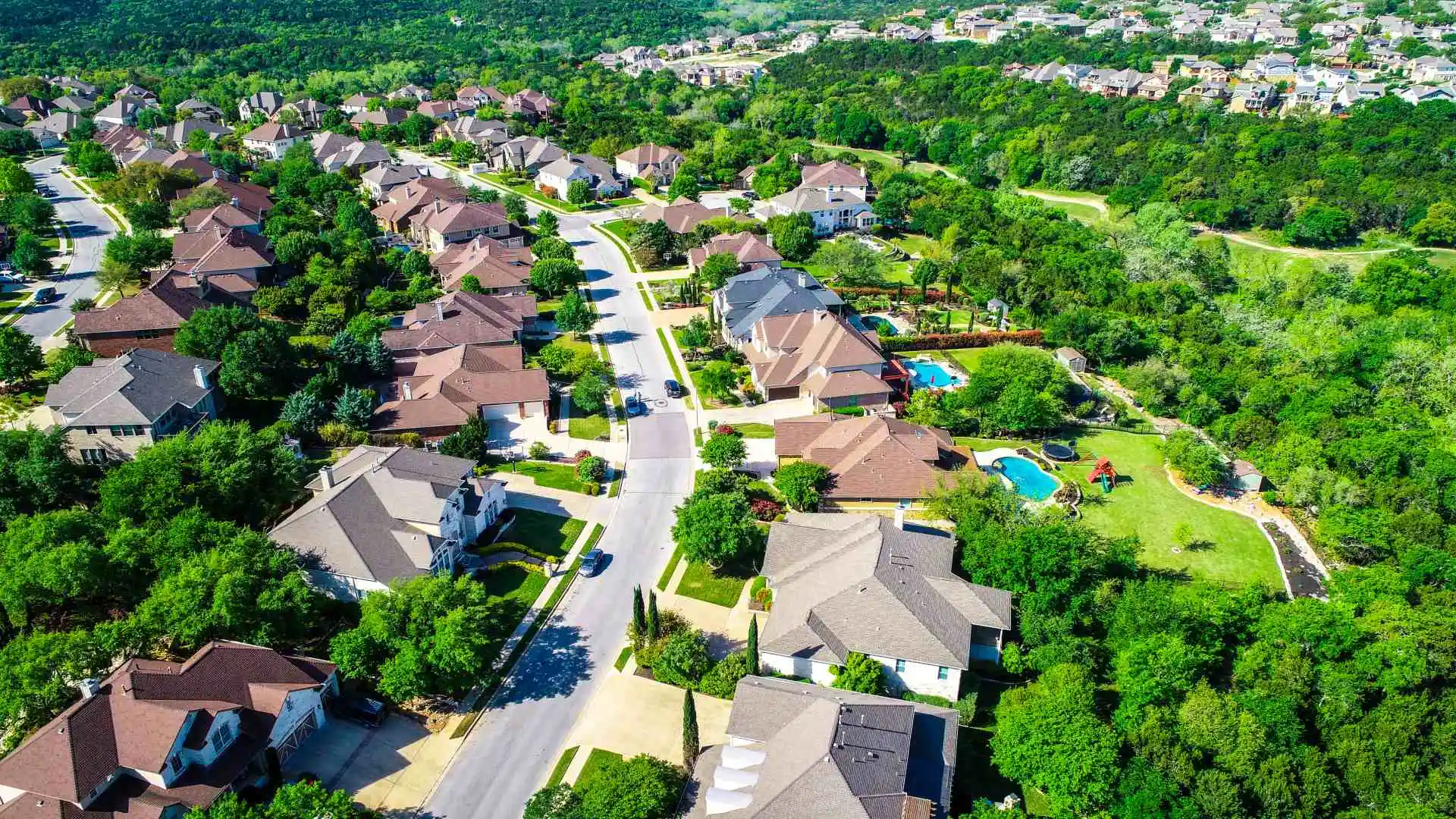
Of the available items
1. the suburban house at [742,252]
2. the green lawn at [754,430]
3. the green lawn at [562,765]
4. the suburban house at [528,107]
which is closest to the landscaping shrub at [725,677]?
the green lawn at [562,765]

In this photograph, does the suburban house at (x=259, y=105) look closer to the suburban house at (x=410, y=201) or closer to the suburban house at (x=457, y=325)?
the suburban house at (x=410, y=201)

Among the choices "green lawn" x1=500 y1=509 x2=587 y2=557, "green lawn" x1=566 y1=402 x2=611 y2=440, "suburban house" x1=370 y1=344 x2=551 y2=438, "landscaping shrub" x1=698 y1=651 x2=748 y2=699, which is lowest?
"green lawn" x1=566 y1=402 x2=611 y2=440

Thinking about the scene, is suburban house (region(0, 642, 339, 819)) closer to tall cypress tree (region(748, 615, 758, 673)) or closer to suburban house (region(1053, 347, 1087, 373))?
tall cypress tree (region(748, 615, 758, 673))

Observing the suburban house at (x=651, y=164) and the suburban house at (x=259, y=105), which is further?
the suburban house at (x=259, y=105)

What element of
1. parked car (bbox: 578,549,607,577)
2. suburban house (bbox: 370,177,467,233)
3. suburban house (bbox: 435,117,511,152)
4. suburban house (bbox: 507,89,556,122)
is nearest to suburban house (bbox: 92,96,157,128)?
suburban house (bbox: 435,117,511,152)

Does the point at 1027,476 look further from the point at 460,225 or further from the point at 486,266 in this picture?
the point at 460,225

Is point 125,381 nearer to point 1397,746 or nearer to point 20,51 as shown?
point 1397,746

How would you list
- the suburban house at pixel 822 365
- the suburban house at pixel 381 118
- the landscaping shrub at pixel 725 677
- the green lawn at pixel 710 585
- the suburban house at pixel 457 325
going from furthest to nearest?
1. the suburban house at pixel 381 118
2. the suburban house at pixel 457 325
3. the suburban house at pixel 822 365
4. the green lawn at pixel 710 585
5. the landscaping shrub at pixel 725 677
